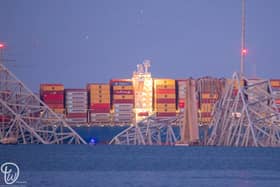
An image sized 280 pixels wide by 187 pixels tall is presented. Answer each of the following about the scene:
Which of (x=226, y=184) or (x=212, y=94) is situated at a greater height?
(x=212, y=94)

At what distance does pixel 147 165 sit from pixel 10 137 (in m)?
31.6

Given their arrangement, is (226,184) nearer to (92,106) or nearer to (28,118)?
(28,118)

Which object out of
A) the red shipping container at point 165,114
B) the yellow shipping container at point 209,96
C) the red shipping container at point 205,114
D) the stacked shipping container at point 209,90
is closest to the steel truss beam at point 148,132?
the stacked shipping container at point 209,90

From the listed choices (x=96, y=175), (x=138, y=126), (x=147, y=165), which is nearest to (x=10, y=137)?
(x=138, y=126)

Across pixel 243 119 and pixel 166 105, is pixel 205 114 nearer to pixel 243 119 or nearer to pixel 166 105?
pixel 166 105

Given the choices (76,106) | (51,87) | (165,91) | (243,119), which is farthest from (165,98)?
(243,119)

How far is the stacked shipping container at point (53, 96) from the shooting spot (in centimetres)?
14838

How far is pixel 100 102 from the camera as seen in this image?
14900 cm

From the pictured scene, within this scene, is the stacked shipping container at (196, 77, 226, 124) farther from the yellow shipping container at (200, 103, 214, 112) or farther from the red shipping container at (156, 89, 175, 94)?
the red shipping container at (156, 89, 175, 94)

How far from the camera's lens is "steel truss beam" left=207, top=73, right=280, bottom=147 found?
122312 mm

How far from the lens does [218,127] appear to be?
126000mm

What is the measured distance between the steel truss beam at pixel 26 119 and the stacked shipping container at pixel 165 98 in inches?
673

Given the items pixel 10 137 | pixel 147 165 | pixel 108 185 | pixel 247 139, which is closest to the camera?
pixel 108 185

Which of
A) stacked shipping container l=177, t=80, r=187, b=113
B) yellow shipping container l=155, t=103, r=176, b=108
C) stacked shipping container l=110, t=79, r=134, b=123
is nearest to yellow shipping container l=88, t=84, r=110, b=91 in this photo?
stacked shipping container l=110, t=79, r=134, b=123
